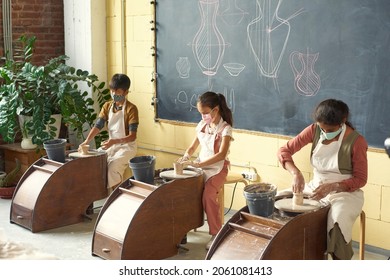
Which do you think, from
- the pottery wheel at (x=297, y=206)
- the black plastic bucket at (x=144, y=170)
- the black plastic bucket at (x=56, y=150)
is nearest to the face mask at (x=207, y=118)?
the black plastic bucket at (x=144, y=170)

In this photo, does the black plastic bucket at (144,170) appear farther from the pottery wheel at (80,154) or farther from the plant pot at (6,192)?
the plant pot at (6,192)

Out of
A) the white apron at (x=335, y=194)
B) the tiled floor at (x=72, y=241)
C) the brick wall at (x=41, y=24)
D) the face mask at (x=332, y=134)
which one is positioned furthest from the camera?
the brick wall at (x=41, y=24)

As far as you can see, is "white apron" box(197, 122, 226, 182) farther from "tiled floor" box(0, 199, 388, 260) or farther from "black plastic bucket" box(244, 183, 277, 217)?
"black plastic bucket" box(244, 183, 277, 217)

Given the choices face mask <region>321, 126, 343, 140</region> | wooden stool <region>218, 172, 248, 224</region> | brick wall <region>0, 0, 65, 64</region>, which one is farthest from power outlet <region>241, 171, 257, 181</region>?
→ brick wall <region>0, 0, 65, 64</region>

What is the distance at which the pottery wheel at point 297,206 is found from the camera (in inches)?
144

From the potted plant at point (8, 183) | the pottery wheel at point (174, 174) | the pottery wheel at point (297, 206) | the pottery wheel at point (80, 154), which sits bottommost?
the potted plant at point (8, 183)

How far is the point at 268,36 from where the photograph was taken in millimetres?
5168

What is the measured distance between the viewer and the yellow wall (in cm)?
466

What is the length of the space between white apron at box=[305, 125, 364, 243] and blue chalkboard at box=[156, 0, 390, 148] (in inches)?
26.7

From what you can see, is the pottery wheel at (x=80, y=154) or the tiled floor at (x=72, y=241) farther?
the pottery wheel at (x=80, y=154)

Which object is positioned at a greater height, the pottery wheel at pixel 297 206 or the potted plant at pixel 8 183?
the pottery wheel at pixel 297 206

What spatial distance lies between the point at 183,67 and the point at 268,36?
3.55ft

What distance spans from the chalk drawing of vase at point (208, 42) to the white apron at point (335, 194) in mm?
1761

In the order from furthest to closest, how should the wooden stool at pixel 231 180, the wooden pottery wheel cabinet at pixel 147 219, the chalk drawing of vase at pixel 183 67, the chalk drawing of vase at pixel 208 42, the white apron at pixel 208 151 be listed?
the chalk drawing of vase at pixel 183 67, the chalk drawing of vase at pixel 208 42, the wooden stool at pixel 231 180, the white apron at pixel 208 151, the wooden pottery wheel cabinet at pixel 147 219
